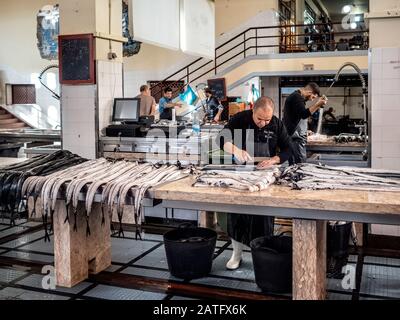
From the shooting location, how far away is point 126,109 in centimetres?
677

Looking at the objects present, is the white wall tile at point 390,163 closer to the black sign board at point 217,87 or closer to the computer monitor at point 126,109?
the computer monitor at point 126,109

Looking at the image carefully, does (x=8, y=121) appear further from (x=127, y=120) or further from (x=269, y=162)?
(x=269, y=162)

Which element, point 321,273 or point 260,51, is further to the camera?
point 260,51

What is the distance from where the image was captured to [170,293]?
4.05 m

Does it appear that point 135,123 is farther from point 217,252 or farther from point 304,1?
point 304,1

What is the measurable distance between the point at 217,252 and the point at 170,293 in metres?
1.18

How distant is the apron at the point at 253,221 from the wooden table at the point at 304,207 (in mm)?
949

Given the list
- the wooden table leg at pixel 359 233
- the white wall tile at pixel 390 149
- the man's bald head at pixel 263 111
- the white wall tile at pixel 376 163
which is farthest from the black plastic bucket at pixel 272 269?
the white wall tile at pixel 390 149

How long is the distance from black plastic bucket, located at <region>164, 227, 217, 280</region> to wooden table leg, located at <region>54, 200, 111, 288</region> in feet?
2.12

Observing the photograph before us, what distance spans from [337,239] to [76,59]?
4.15m

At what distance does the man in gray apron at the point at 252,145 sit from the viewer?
4.50m

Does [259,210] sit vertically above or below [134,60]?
below

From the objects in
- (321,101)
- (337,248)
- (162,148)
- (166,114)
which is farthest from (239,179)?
(166,114)
